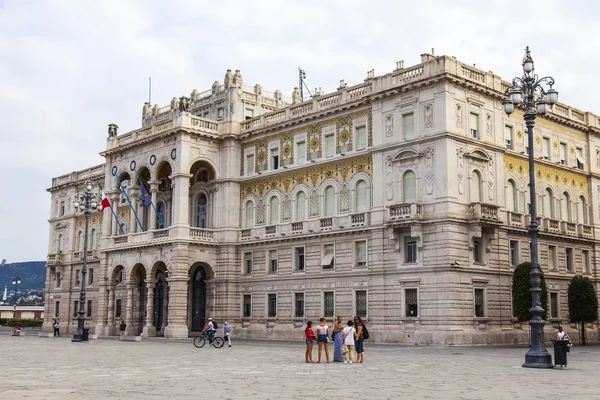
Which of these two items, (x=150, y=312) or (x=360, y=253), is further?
(x=150, y=312)

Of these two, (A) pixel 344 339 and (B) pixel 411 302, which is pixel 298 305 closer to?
(B) pixel 411 302

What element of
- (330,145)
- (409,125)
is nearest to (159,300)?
(330,145)

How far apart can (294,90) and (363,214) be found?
25.3 m

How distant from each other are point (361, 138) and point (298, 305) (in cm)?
1255

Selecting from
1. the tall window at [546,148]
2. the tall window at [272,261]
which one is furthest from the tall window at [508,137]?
the tall window at [272,261]

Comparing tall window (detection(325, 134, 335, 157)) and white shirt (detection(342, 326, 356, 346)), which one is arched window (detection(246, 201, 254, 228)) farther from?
white shirt (detection(342, 326, 356, 346))

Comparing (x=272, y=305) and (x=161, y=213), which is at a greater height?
(x=161, y=213)

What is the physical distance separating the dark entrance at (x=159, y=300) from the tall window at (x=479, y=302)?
27303 mm

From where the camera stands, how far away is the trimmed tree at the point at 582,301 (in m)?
46.7

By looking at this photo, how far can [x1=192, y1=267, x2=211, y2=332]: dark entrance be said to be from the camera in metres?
57.6

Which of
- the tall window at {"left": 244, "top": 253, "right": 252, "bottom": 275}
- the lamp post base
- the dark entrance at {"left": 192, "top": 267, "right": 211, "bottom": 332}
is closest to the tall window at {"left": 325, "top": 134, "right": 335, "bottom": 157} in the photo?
the tall window at {"left": 244, "top": 253, "right": 252, "bottom": 275}

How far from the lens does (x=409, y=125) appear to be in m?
45.7

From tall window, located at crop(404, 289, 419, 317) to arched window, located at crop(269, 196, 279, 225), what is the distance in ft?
44.3

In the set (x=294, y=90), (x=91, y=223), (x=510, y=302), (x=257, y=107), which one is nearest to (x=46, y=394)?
(x=510, y=302)
